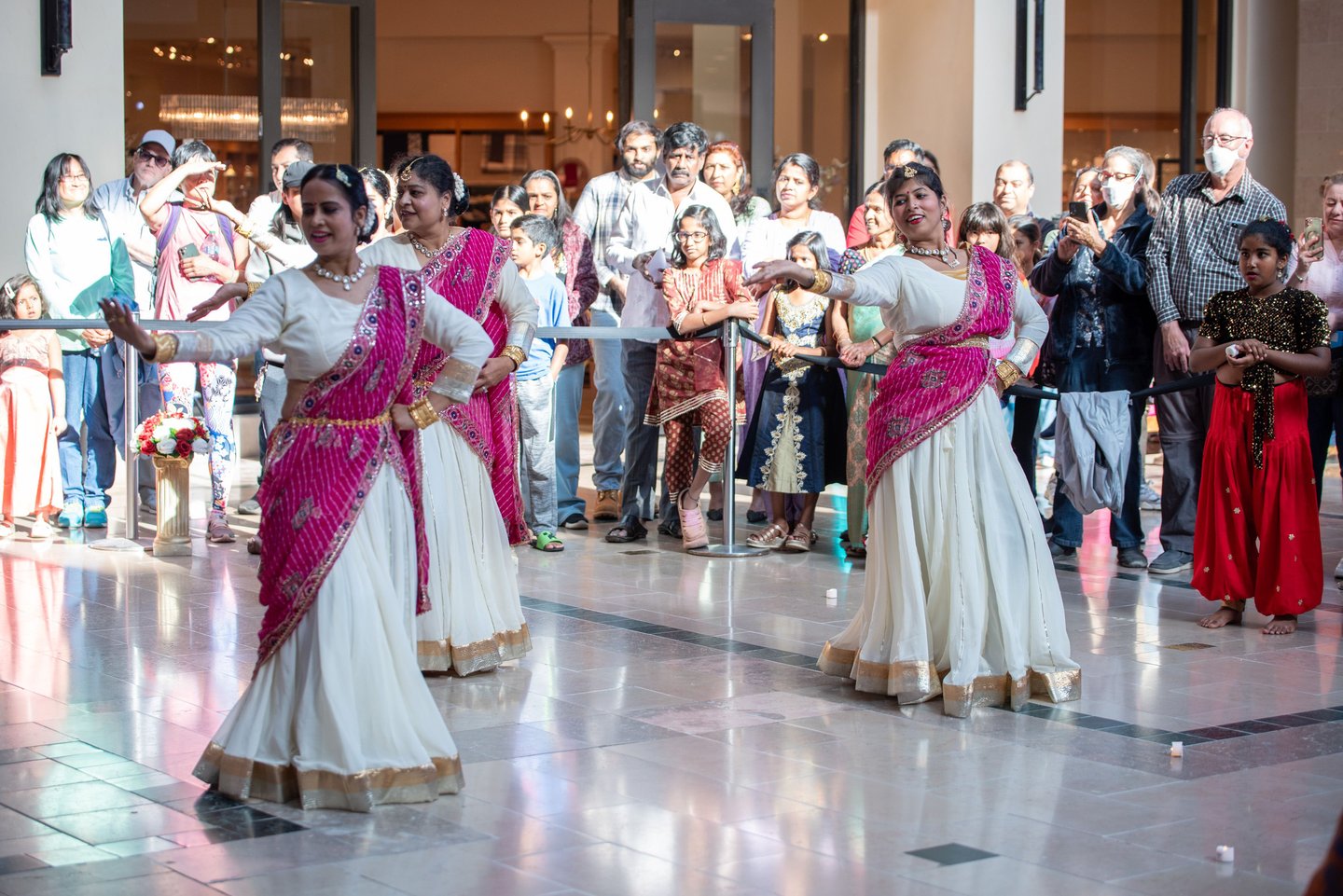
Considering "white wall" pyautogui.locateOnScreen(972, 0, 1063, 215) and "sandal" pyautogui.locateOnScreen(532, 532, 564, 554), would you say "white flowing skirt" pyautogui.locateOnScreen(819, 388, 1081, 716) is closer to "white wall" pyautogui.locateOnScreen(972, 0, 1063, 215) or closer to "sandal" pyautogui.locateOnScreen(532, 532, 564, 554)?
"sandal" pyautogui.locateOnScreen(532, 532, 564, 554)

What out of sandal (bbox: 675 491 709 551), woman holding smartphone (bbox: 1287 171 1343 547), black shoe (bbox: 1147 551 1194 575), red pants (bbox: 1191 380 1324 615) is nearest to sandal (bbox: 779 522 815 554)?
sandal (bbox: 675 491 709 551)

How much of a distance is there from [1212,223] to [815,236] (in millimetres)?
1848

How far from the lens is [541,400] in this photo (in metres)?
9.27

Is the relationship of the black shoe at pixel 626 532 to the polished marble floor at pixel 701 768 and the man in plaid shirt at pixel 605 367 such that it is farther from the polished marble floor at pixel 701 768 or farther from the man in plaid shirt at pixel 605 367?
the polished marble floor at pixel 701 768

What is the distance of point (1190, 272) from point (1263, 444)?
1450 millimetres

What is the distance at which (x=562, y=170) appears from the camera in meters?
21.8

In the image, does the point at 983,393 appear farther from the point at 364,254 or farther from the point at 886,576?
the point at 364,254

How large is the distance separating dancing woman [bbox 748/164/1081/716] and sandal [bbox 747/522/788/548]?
3.26 meters

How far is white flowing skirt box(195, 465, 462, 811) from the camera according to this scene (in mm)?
4566

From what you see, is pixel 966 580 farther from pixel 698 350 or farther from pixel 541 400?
pixel 541 400

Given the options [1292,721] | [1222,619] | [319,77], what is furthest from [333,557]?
[319,77]

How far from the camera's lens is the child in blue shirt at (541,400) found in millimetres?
9164

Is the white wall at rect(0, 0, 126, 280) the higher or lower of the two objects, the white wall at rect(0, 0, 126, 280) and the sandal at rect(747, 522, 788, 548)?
the higher

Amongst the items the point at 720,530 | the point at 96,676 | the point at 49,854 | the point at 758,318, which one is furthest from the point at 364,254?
the point at 720,530
